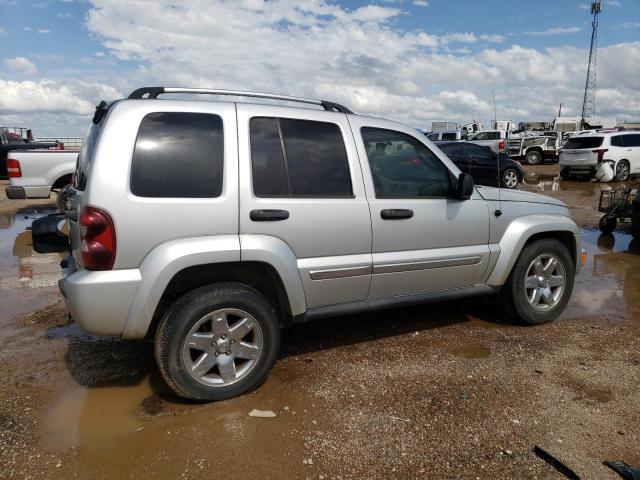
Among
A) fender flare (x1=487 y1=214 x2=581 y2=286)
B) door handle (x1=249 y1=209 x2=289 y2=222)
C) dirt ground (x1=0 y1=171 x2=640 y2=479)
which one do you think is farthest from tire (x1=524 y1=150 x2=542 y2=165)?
door handle (x1=249 y1=209 x2=289 y2=222)

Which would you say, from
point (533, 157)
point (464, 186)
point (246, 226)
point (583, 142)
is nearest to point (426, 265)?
point (464, 186)

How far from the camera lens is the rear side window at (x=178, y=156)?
2.99 m

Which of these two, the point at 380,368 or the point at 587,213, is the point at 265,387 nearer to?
the point at 380,368

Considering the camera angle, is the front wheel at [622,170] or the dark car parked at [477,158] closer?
the dark car parked at [477,158]

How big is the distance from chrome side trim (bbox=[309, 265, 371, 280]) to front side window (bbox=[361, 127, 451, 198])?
1.85 ft

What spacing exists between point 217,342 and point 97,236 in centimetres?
99

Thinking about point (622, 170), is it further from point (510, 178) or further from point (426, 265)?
point (426, 265)

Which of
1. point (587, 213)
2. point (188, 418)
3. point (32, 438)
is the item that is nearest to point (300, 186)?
point (188, 418)

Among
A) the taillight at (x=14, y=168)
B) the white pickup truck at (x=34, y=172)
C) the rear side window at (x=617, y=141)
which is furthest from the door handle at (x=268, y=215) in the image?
the rear side window at (x=617, y=141)

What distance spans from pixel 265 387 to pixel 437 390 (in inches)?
47.5

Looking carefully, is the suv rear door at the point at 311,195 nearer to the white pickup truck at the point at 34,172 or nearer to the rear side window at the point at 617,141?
the white pickup truck at the point at 34,172

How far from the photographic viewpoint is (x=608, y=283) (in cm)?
623

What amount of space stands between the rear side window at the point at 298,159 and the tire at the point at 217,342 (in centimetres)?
74

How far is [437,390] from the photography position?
11.4 feet
